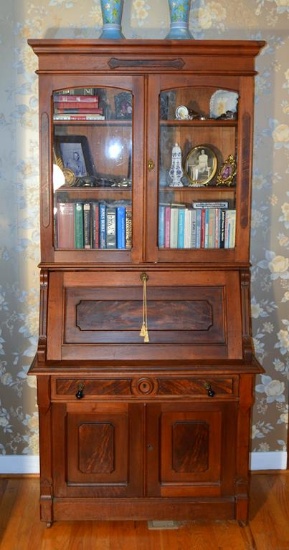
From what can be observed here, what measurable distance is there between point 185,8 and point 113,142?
0.64m

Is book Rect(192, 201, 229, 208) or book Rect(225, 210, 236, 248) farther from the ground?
book Rect(192, 201, 229, 208)

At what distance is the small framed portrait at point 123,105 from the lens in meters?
2.46

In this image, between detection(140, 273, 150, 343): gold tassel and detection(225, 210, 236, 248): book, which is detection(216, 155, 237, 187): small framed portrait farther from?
detection(140, 273, 150, 343): gold tassel

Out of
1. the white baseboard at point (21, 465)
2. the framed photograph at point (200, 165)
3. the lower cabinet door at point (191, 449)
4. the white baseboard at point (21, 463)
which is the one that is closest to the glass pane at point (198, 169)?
the framed photograph at point (200, 165)

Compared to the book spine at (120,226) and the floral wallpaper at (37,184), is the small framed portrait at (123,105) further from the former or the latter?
the floral wallpaper at (37,184)

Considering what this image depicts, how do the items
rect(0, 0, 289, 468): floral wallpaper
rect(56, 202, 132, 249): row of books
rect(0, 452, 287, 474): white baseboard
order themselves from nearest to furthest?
rect(56, 202, 132, 249): row of books
rect(0, 0, 289, 468): floral wallpaper
rect(0, 452, 287, 474): white baseboard

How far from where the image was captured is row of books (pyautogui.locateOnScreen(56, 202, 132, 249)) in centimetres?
256

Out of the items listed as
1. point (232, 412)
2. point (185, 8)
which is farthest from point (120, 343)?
point (185, 8)

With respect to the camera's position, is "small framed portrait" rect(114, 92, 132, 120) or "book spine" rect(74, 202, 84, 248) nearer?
"small framed portrait" rect(114, 92, 132, 120)

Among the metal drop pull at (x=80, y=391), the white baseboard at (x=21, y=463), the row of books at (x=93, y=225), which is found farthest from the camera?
the white baseboard at (x=21, y=463)

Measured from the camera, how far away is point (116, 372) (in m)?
2.43

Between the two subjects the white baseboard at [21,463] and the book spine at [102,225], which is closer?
the book spine at [102,225]

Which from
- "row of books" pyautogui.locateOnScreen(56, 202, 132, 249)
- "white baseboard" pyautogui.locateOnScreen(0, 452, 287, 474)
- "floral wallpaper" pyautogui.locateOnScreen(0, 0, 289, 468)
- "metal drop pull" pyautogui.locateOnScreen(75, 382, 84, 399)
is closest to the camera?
"metal drop pull" pyautogui.locateOnScreen(75, 382, 84, 399)

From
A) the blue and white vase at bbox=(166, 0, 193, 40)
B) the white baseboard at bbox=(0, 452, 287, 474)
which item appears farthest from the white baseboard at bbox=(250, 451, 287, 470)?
the blue and white vase at bbox=(166, 0, 193, 40)
